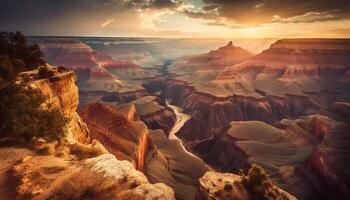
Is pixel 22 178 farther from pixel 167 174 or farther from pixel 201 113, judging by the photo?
pixel 201 113

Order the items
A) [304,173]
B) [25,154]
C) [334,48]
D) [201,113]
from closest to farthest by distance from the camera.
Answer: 1. [25,154]
2. [304,173]
3. [201,113]
4. [334,48]

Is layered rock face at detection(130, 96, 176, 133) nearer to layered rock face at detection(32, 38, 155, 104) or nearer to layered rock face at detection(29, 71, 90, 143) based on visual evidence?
layered rock face at detection(32, 38, 155, 104)

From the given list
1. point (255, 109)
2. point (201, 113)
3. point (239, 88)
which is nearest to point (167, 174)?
point (201, 113)

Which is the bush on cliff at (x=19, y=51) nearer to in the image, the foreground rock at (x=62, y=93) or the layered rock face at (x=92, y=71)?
the foreground rock at (x=62, y=93)

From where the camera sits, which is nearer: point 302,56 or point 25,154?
point 25,154

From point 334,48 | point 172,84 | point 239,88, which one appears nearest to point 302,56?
point 334,48

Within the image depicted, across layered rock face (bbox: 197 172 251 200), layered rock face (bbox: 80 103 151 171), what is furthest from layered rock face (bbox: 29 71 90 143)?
layered rock face (bbox: 197 172 251 200)

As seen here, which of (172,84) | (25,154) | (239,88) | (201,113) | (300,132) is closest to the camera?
(25,154)

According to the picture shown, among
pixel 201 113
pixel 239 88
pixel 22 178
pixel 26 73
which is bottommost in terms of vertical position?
pixel 201 113

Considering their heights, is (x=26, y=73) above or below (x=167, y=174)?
above
